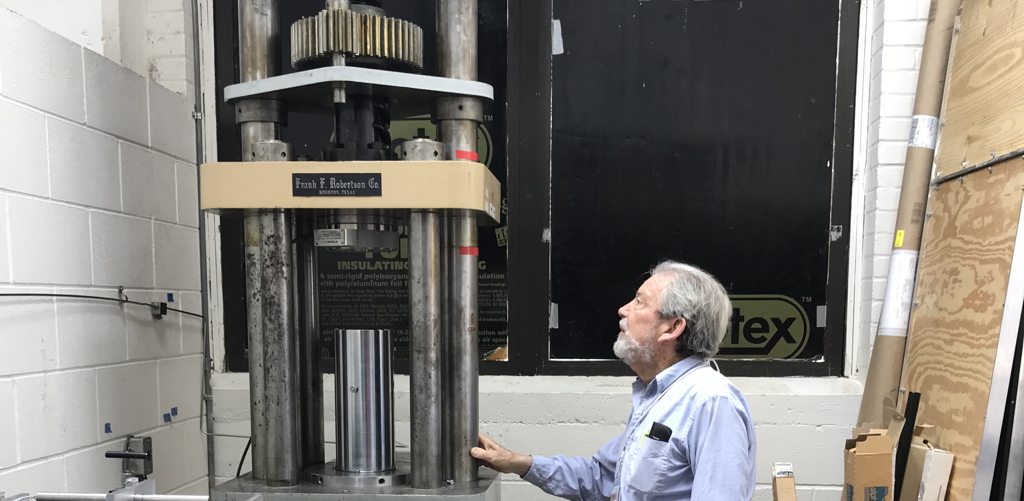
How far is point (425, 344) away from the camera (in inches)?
55.1

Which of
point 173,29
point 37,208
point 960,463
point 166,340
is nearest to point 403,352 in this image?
point 166,340

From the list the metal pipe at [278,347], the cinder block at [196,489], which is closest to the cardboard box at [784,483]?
the metal pipe at [278,347]

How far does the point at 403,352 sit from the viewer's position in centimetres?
244

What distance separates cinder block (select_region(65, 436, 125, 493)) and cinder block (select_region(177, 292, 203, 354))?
42 cm

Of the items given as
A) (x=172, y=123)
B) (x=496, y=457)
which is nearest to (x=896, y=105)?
(x=496, y=457)

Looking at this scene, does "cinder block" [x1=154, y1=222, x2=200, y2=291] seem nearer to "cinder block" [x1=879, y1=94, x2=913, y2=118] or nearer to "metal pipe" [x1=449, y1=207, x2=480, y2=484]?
"metal pipe" [x1=449, y1=207, x2=480, y2=484]

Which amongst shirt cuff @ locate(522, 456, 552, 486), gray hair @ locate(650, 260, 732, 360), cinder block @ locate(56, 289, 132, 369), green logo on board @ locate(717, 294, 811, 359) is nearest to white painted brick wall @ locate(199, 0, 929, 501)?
green logo on board @ locate(717, 294, 811, 359)

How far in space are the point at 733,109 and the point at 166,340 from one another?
7.00 feet

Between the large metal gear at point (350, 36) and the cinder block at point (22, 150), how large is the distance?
0.77m

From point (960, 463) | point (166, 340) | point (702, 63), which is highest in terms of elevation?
point (702, 63)

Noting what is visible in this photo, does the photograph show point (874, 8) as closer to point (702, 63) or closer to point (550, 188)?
point (702, 63)

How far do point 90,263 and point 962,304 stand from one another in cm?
247

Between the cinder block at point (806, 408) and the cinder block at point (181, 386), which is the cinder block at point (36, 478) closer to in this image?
the cinder block at point (181, 386)

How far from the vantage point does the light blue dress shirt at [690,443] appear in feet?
4.36
